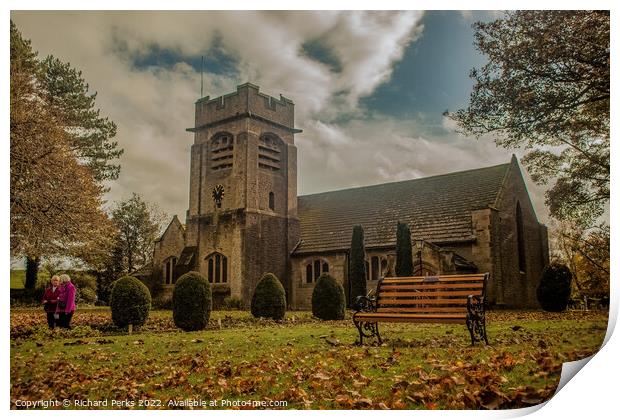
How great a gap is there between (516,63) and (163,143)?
5.08 m

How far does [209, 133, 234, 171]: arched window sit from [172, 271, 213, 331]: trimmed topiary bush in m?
2.16

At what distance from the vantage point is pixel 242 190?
11664mm

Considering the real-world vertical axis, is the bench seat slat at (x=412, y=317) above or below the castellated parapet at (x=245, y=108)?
below

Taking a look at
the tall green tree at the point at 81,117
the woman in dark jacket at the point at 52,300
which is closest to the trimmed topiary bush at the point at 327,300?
the tall green tree at the point at 81,117

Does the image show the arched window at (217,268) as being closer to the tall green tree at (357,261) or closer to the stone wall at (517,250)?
the tall green tree at (357,261)

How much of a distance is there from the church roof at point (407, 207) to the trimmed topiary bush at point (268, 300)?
68.0 inches

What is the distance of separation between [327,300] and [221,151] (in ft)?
12.8

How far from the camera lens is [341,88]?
301 inches

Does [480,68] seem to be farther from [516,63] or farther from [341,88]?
[341,88]

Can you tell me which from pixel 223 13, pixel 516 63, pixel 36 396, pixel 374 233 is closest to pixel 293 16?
pixel 223 13

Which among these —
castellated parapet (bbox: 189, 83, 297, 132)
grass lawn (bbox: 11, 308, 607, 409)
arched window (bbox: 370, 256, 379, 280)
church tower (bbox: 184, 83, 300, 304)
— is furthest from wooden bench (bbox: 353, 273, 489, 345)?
arched window (bbox: 370, 256, 379, 280)

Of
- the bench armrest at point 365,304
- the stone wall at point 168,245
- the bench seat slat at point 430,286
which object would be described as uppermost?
the stone wall at point 168,245

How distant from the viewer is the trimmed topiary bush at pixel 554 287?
24.0 feet

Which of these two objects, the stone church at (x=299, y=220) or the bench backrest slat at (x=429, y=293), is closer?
the bench backrest slat at (x=429, y=293)
